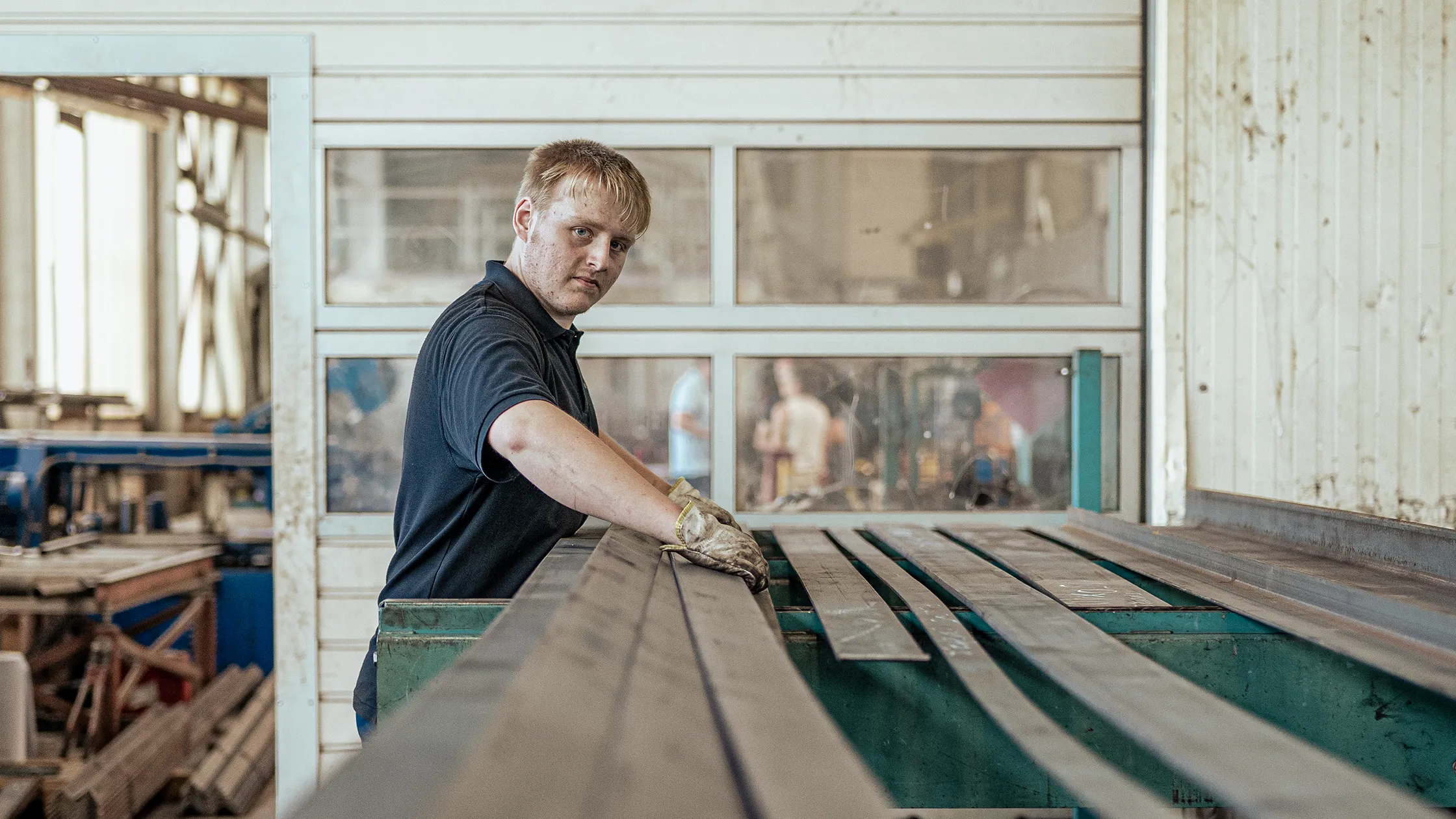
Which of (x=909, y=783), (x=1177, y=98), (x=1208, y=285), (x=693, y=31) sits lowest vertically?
(x=909, y=783)

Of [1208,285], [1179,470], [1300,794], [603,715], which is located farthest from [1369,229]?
[603,715]

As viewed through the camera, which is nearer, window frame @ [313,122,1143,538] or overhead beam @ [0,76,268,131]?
window frame @ [313,122,1143,538]

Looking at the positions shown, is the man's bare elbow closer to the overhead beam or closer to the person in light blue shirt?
the person in light blue shirt

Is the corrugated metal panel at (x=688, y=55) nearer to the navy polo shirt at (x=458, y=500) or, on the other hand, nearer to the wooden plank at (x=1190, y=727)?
the navy polo shirt at (x=458, y=500)

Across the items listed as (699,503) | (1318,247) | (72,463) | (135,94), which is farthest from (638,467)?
(72,463)

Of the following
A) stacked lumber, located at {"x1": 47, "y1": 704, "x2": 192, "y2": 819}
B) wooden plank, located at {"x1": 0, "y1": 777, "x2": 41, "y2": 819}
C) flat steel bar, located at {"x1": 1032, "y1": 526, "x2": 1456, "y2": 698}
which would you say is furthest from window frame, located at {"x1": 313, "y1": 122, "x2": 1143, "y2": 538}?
wooden plank, located at {"x1": 0, "y1": 777, "x2": 41, "y2": 819}

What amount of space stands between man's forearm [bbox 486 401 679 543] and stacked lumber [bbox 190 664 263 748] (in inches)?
149

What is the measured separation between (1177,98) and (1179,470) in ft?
3.88

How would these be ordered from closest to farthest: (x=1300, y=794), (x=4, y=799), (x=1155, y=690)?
(x=1300, y=794)
(x=1155, y=690)
(x=4, y=799)

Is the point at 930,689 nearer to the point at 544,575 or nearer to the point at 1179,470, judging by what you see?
the point at 544,575

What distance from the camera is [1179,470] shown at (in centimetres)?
303

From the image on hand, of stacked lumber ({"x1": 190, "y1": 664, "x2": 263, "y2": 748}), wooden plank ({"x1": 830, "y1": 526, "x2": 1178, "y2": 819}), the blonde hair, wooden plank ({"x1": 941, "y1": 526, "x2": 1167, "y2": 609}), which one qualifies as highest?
the blonde hair

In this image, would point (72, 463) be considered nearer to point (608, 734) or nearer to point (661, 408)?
point (661, 408)

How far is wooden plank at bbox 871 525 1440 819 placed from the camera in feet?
2.66
